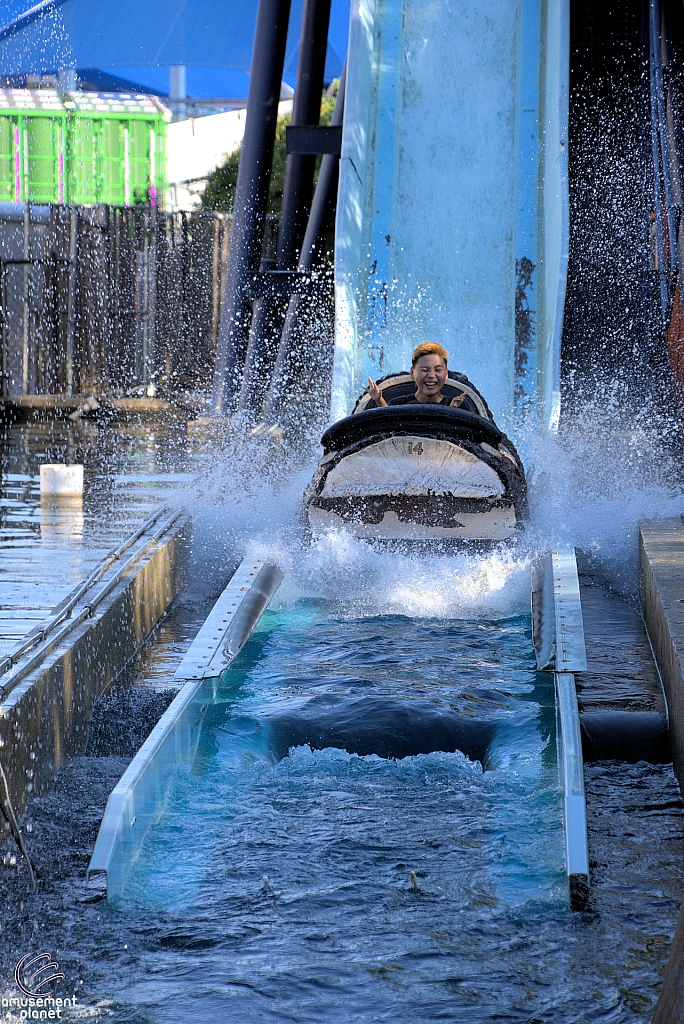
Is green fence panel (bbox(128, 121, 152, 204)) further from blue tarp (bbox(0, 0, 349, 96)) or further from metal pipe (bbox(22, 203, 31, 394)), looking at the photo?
metal pipe (bbox(22, 203, 31, 394))

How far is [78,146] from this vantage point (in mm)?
19281

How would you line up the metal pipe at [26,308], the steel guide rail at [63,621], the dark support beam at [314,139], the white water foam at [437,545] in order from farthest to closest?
the metal pipe at [26,308], the dark support beam at [314,139], the white water foam at [437,545], the steel guide rail at [63,621]

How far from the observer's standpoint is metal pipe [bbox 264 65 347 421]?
933 centimetres

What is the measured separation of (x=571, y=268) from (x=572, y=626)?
17.2 ft

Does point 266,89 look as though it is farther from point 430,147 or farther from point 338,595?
point 338,595

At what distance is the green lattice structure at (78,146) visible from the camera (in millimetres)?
19219

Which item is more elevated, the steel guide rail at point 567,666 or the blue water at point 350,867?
the steel guide rail at point 567,666

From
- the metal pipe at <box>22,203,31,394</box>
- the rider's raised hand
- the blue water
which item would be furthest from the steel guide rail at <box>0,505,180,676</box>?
the metal pipe at <box>22,203,31,394</box>

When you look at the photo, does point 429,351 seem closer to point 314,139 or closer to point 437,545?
point 437,545

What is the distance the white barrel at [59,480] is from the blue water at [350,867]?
241 centimetres

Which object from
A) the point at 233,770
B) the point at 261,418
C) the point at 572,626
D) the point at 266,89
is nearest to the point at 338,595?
the point at 572,626

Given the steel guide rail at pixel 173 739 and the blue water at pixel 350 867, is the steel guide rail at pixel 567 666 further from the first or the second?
the steel guide rail at pixel 173 739

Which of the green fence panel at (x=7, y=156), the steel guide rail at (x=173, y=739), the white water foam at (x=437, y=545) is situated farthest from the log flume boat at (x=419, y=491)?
the green fence panel at (x=7, y=156)

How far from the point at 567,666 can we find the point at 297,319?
626 cm
